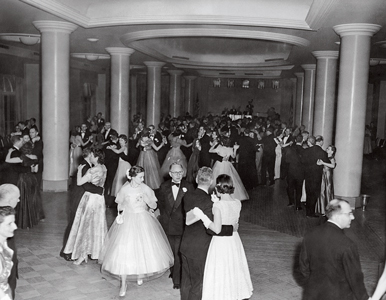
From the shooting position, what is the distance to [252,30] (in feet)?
33.3

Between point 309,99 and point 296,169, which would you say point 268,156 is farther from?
point 309,99

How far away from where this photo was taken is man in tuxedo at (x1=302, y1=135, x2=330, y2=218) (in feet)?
27.7

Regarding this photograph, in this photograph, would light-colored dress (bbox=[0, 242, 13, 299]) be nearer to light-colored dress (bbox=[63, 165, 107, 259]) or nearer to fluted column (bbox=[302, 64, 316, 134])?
light-colored dress (bbox=[63, 165, 107, 259])

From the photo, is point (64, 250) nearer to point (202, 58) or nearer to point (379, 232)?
point (379, 232)

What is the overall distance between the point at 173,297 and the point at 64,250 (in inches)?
72.1

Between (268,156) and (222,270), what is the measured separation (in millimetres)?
8471

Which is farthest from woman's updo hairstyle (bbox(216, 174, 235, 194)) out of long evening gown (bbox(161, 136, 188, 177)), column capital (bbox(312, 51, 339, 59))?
column capital (bbox(312, 51, 339, 59))

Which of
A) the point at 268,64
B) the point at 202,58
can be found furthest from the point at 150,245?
the point at 202,58

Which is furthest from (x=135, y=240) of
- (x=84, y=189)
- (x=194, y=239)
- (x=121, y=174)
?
(x=121, y=174)

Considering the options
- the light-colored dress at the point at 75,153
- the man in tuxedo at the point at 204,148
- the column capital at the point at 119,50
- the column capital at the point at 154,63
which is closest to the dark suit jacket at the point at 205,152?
the man in tuxedo at the point at 204,148

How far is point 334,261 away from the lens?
3443 millimetres

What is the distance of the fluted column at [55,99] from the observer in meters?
10.2

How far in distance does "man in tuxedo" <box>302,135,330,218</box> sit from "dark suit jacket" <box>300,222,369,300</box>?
4.99m

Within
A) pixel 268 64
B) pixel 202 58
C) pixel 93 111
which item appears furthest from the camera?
pixel 93 111
